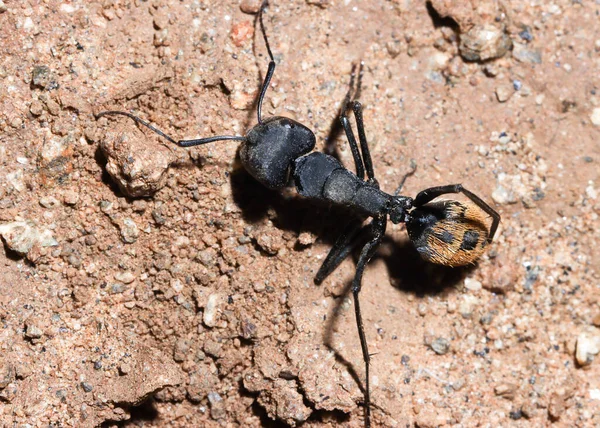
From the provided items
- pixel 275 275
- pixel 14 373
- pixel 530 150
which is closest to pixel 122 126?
pixel 275 275

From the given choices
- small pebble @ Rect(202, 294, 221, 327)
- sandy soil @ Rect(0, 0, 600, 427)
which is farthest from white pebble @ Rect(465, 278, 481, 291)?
small pebble @ Rect(202, 294, 221, 327)

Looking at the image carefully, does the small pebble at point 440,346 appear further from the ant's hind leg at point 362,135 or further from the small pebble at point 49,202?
the small pebble at point 49,202

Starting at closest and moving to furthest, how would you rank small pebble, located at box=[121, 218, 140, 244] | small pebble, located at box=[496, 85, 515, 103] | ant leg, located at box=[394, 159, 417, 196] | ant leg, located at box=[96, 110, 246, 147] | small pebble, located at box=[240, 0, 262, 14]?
ant leg, located at box=[96, 110, 246, 147], small pebble, located at box=[121, 218, 140, 244], small pebble, located at box=[240, 0, 262, 14], ant leg, located at box=[394, 159, 417, 196], small pebble, located at box=[496, 85, 515, 103]

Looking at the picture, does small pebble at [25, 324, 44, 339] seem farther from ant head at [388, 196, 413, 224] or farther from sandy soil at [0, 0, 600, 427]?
ant head at [388, 196, 413, 224]

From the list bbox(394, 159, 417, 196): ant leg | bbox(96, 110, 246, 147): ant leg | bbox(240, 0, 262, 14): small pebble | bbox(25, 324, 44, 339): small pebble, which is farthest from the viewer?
bbox(394, 159, 417, 196): ant leg

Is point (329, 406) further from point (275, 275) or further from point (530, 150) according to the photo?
point (530, 150)

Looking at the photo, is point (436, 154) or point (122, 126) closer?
point (122, 126)

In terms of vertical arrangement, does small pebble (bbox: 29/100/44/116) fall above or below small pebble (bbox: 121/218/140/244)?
above
